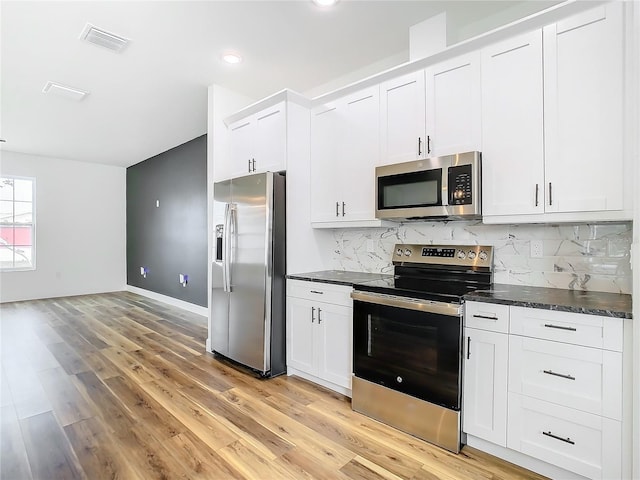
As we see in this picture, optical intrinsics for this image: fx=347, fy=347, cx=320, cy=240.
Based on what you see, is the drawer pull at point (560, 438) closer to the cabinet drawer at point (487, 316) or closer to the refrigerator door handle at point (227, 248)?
the cabinet drawer at point (487, 316)

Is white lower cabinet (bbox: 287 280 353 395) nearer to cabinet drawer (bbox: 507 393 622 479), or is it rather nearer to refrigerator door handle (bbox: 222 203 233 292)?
refrigerator door handle (bbox: 222 203 233 292)

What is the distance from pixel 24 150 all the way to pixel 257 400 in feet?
22.5

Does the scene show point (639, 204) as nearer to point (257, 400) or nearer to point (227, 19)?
point (257, 400)

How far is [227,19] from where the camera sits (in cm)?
265

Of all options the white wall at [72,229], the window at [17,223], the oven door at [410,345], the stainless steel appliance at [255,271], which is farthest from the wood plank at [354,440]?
the window at [17,223]

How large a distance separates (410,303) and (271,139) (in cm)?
203


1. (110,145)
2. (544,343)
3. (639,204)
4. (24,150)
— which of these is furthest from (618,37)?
(24,150)

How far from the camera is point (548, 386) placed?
68.5 inches

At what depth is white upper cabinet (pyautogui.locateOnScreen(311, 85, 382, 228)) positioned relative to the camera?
2.87 metres

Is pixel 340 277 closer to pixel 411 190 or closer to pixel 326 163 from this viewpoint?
pixel 411 190

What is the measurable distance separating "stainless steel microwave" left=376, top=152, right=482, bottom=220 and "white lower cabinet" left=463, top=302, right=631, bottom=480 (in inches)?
26.0

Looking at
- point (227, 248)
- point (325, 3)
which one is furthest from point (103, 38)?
point (227, 248)

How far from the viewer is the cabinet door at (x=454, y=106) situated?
7.48 ft

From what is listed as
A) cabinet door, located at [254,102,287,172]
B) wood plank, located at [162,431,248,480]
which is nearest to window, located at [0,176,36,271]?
cabinet door, located at [254,102,287,172]
